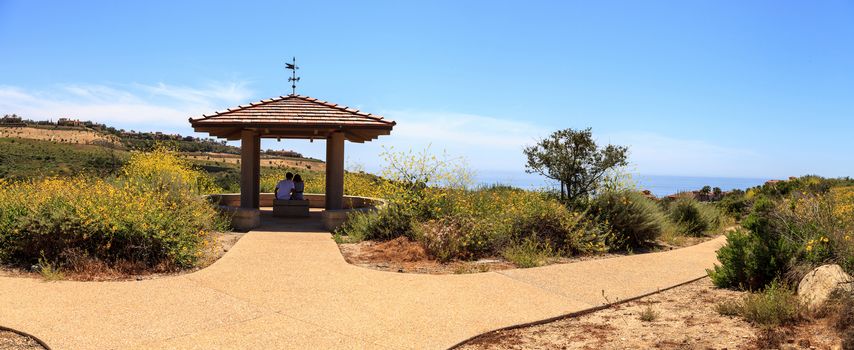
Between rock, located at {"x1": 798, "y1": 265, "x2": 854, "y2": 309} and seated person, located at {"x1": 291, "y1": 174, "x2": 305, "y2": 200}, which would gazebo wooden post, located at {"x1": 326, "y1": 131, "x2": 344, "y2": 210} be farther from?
rock, located at {"x1": 798, "y1": 265, "x2": 854, "y2": 309}

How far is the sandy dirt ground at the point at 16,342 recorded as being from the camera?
5020mm

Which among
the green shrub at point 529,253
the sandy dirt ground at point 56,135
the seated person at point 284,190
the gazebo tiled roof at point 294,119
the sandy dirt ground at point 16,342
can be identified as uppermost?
the sandy dirt ground at point 56,135

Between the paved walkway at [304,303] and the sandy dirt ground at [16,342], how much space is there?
86 mm

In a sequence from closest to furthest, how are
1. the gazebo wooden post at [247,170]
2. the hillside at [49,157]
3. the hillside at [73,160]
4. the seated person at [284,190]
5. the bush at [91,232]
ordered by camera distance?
1. the bush at [91,232]
2. the gazebo wooden post at [247,170]
3. the seated person at [284,190]
4. the hillside at [49,157]
5. the hillside at [73,160]

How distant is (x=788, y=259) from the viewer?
7230 millimetres

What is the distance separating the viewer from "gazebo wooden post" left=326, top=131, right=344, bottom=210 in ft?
45.5

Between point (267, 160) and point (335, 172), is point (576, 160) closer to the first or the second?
point (335, 172)

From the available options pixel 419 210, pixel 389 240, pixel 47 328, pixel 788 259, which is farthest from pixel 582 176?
pixel 47 328

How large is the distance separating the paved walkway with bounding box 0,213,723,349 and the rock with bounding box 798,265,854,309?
1668 mm

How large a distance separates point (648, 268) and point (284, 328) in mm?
5781

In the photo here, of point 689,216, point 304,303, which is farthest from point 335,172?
point 689,216

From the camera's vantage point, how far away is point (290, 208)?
14.8 m

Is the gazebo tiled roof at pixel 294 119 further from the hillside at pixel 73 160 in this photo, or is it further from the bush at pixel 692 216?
the hillside at pixel 73 160

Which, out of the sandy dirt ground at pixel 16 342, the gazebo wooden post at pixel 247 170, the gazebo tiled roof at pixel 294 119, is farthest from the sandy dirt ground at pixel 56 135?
the sandy dirt ground at pixel 16 342
